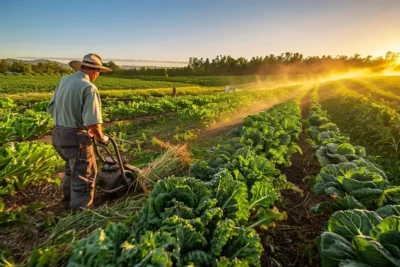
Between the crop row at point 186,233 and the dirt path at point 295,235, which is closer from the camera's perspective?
the crop row at point 186,233

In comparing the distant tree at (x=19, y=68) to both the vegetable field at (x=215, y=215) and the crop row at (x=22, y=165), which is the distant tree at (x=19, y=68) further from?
the crop row at (x=22, y=165)

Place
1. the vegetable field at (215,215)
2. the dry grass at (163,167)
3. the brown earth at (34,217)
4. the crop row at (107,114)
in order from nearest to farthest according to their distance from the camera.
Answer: the vegetable field at (215,215)
the brown earth at (34,217)
the dry grass at (163,167)
the crop row at (107,114)

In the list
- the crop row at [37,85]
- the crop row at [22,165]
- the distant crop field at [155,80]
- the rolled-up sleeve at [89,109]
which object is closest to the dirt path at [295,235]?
the rolled-up sleeve at [89,109]

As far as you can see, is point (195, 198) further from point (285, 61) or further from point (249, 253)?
point (285, 61)

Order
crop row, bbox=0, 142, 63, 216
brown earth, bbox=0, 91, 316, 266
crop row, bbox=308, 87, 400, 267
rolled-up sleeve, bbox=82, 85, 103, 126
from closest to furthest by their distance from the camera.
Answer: crop row, bbox=308, 87, 400, 267
brown earth, bbox=0, 91, 316, 266
rolled-up sleeve, bbox=82, 85, 103, 126
crop row, bbox=0, 142, 63, 216

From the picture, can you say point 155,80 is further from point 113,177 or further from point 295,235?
point 295,235

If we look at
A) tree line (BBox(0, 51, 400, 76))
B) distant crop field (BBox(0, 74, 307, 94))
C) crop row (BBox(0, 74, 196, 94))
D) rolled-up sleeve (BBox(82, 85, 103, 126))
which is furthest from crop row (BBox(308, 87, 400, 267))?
tree line (BBox(0, 51, 400, 76))

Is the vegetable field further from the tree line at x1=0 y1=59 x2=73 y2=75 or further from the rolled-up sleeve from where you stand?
the tree line at x1=0 y1=59 x2=73 y2=75

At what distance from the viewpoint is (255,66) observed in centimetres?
8625

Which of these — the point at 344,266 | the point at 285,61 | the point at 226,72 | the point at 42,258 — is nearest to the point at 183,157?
the point at 42,258

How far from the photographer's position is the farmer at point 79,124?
3.50 meters

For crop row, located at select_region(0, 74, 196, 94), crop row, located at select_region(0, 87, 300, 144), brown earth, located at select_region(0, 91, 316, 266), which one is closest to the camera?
brown earth, located at select_region(0, 91, 316, 266)

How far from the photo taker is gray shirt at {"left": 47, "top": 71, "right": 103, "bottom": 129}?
3488 mm

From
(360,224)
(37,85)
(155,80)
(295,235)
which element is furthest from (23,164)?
(155,80)
